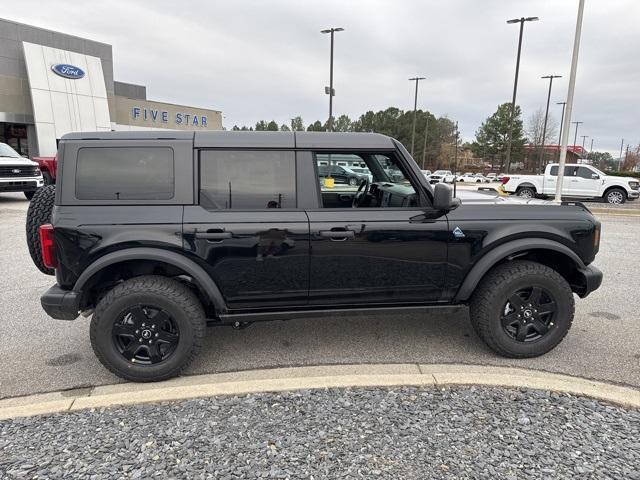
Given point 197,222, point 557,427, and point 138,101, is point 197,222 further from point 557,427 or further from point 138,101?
point 138,101

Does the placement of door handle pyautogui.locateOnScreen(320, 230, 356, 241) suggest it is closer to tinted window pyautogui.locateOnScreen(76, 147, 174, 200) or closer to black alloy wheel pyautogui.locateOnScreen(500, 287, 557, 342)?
tinted window pyautogui.locateOnScreen(76, 147, 174, 200)

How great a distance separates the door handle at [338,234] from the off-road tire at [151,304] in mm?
1050

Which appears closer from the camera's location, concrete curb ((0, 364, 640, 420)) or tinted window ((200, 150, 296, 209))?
concrete curb ((0, 364, 640, 420))

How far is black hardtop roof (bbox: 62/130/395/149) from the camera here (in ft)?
9.99

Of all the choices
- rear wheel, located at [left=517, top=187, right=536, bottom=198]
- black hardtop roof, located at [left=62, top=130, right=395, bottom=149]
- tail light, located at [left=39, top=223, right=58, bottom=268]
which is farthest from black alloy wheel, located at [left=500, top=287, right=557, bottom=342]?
rear wheel, located at [left=517, top=187, right=536, bottom=198]

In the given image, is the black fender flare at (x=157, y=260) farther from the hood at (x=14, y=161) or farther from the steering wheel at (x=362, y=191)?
the hood at (x=14, y=161)

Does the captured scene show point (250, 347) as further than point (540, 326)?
Yes

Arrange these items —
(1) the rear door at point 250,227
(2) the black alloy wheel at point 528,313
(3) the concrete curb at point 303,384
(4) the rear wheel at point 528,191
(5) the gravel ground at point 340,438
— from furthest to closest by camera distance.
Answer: (4) the rear wheel at point 528,191 < (2) the black alloy wheel at point 528,313 < (1) the rear door at point 250,227 < (3) the concrete curb at point 303,384 < (5) the gravel ground at point 340,438

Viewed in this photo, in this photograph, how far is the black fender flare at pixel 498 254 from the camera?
3.23 meters

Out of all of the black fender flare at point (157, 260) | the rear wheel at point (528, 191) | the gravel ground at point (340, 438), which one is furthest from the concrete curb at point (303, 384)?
the rear wheel at point (528, 191)

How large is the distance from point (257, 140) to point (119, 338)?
1.72m

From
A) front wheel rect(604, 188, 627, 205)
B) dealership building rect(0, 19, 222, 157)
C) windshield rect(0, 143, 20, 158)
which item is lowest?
front wheel rect(604, 188, 627, 205)

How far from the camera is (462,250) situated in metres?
3.24

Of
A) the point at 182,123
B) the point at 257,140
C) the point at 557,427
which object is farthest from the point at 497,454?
the point at 182,123
